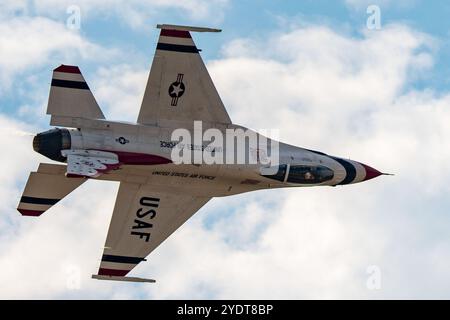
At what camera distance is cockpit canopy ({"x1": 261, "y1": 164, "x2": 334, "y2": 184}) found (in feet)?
139

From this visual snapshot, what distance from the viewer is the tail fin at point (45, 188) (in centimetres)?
4084

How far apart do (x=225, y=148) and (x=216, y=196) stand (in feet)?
8.08

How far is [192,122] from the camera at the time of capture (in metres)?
41.6

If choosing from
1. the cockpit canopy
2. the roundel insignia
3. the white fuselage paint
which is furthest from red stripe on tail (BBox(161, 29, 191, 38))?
the cockpit canopy

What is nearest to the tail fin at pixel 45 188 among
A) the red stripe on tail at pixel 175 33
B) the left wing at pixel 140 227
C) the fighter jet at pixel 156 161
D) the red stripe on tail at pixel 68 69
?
the fighter jet at pixel 156 161

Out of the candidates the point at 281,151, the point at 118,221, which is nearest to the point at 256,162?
the point at 281,151

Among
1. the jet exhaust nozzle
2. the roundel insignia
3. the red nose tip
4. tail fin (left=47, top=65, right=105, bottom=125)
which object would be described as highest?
the roundel insignia

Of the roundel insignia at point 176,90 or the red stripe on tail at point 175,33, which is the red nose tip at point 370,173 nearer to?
the roundel insignia at point 176,90

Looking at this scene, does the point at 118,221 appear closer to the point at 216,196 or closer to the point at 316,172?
the point at 216,196

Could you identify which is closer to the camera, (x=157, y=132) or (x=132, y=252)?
(x=157, y=132)

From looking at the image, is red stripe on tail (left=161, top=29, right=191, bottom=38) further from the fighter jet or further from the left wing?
the left wing

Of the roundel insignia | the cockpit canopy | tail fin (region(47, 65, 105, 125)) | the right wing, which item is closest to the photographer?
tail fin (region(47, 65, 105, 125))

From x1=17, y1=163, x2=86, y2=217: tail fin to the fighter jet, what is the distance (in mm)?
30

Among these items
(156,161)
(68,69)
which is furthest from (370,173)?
(68,69)
